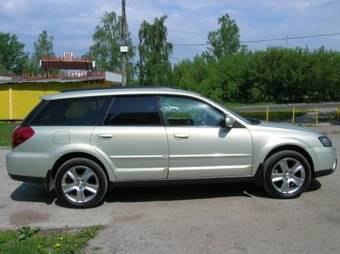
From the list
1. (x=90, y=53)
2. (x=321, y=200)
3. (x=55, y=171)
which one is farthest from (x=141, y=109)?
(x=90, y=53)

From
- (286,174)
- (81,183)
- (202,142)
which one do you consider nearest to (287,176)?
(286,174)

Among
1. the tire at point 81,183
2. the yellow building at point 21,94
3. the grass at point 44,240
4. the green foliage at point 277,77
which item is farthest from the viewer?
the green foliage at point 277,77

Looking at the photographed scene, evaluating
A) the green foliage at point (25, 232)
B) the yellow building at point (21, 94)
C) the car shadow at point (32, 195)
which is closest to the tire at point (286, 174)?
the car shadow at point (32, 195)

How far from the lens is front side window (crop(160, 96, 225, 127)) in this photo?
792cm

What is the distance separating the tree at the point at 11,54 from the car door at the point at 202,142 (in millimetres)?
97684

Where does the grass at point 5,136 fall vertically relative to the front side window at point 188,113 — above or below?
below

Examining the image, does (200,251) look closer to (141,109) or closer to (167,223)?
(167,223)

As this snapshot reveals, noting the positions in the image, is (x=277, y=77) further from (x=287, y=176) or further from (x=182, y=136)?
(x=182, y=136)

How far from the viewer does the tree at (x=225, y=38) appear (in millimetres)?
94938

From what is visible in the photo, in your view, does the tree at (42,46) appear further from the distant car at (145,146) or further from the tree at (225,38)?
the distant car at (145,146)

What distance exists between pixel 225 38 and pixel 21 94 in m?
72.3

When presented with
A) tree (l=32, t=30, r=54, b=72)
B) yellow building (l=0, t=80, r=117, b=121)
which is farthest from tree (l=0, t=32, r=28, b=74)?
yellow building (l=0, t=80, r=117, b=121)

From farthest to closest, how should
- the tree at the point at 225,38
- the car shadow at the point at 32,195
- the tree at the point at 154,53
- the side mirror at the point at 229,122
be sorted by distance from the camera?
the tree at the point at 225,38 → the tree at the point at 154,53 → the car shadow at the point at 32,195 → the side mirror at the point at 229,122

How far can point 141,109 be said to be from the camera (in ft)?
26.1
